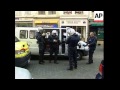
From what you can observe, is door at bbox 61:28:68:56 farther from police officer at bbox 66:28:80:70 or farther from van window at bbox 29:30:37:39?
police officer at bbox 66:28:80:70

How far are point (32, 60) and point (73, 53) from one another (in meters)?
3.06

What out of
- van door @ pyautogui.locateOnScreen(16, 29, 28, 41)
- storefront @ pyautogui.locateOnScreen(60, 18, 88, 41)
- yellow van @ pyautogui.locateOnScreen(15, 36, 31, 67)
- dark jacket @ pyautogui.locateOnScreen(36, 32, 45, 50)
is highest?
storefront @ pyautogui.locateOnScreen(60, 18, 88, 41)

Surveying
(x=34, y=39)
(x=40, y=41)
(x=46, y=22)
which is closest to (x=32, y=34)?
(x=34, y=39)

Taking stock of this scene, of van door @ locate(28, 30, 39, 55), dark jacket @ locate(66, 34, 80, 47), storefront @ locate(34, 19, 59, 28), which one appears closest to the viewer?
dark jacket @ locate(66, 34, 80, 47)

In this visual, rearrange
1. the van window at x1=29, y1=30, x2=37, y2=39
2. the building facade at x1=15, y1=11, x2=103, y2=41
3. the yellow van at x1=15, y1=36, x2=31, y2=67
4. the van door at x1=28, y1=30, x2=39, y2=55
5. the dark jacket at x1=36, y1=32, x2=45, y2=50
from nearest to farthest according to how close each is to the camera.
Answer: the yellow van at x1=15, y1=36, x2=31, y2=67, the dark jacket at x1=36, y1=32, x2=45, y2=50, the van door at x1=28, y1=30, x2=39, y2=55, the van window at x1=29, y1=30, x2=37, y2=39, the building facade at x1=15, y1=11, x2=103, y2=41

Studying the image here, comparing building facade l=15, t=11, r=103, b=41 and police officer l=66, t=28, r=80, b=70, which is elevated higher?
building facade l=15, t=11, r=103, b=41

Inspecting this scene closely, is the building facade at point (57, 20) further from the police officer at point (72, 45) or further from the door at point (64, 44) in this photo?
the police officer at point (72, 45)

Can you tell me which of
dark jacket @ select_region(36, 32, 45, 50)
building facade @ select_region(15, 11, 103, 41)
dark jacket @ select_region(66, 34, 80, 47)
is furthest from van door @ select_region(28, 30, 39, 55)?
building facade @ select_region(15, 11, 103, 41)

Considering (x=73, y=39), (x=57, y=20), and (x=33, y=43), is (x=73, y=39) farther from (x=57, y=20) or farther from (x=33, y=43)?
(x=57, y=20)

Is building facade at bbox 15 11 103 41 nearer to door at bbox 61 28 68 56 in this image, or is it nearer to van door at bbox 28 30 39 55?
door at bbox 61 28 68 56

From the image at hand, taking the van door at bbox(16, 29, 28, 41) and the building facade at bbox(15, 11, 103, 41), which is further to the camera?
the building facade at bbox(15, 11, 103, 41)
